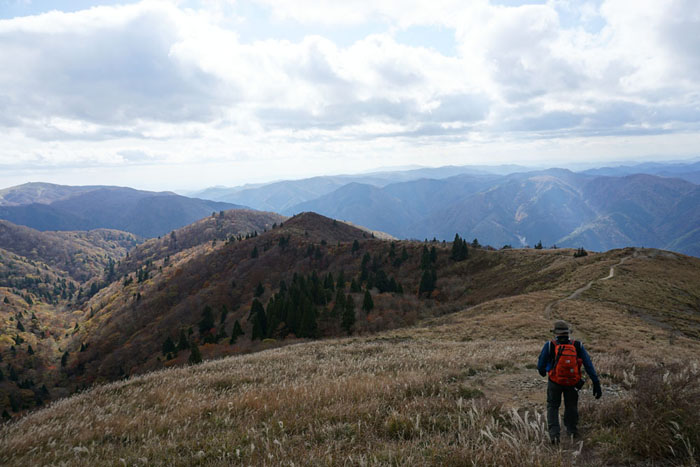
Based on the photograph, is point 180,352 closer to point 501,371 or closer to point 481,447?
point 501,371

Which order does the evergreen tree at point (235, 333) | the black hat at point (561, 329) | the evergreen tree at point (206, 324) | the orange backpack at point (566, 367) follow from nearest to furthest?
the orange backpack at point (566, 367) < the black hat at point (561, 329) < the evergreen tree at point (235, 333) < the evergreen tree at point (206, 324)

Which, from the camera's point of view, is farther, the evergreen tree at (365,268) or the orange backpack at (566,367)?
the evergreen tree at (365,268)

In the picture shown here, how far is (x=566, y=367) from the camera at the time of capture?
275 inches

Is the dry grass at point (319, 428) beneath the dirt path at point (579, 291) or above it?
above

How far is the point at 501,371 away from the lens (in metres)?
12.6

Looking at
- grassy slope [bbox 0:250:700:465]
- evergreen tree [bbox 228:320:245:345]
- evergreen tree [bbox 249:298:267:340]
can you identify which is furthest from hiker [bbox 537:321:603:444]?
evergreen tree [bbox 228:320:245:345]

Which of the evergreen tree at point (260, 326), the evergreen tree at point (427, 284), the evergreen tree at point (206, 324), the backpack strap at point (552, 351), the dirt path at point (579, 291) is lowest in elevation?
the evergreen tree at point (206, 324)

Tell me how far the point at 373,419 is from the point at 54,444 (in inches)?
247

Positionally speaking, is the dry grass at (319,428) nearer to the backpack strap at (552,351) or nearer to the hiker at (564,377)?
the hiker at (564,377)

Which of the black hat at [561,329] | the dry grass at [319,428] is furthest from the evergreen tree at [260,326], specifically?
the black hat at [561,329]

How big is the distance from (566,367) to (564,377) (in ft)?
0.69

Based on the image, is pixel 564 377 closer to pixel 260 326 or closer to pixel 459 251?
pixel 260 326

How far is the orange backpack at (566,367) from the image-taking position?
6.88m

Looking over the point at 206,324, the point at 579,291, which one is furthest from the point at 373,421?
the point at 206,324
